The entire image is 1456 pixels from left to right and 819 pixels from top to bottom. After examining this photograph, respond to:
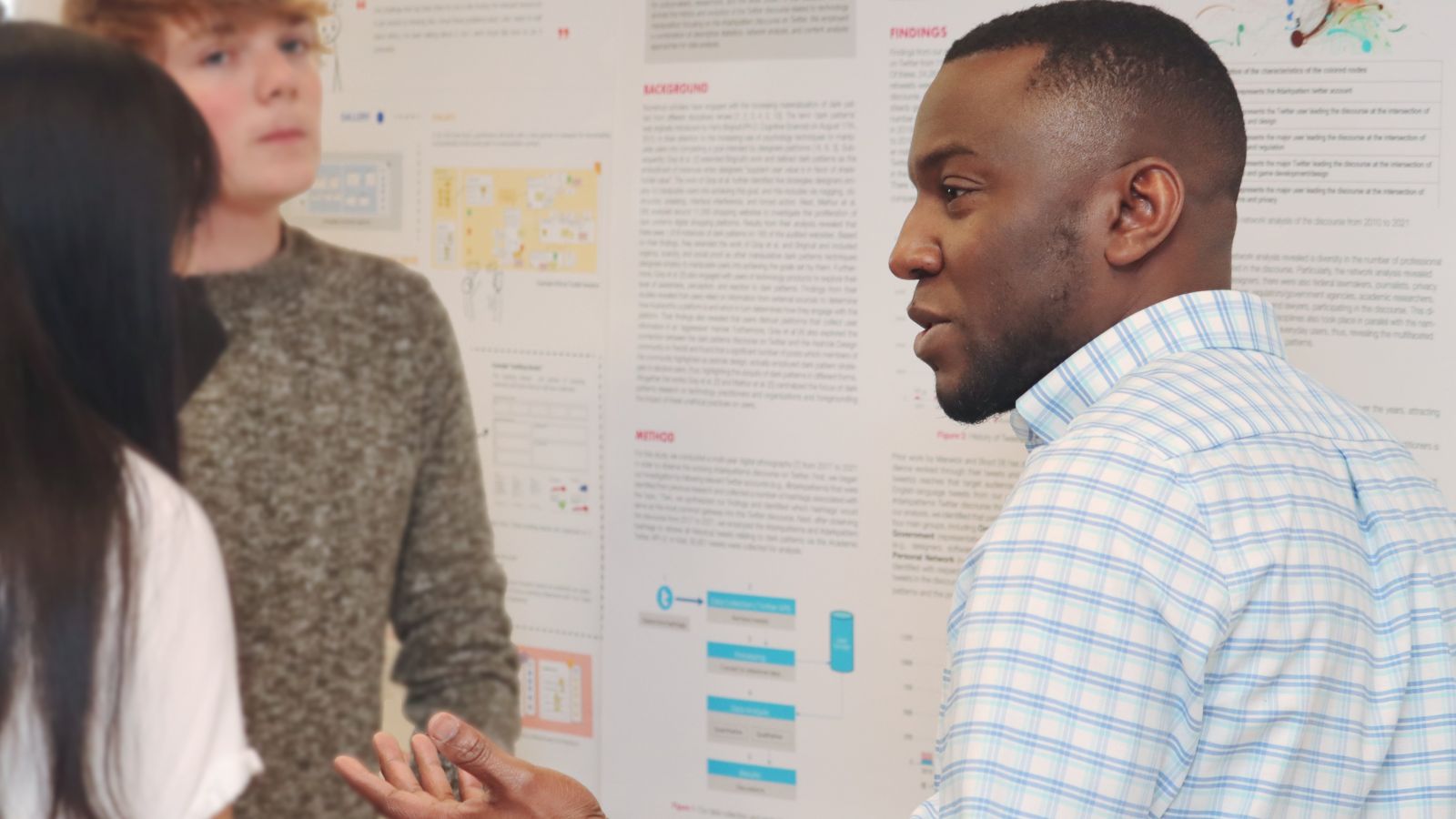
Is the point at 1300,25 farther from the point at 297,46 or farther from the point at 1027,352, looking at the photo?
the point at 297,46

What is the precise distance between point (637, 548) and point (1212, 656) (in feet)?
5.17

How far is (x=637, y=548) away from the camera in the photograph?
238 cm

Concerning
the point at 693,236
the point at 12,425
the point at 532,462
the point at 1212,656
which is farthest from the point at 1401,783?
the point at 532,462

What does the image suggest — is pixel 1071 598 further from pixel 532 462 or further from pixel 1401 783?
pixel 532 462

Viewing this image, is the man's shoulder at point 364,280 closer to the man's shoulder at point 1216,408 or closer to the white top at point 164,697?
the white top at point 164,697

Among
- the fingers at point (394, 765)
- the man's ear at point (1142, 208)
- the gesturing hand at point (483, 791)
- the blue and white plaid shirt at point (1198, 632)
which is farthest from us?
the fingers at point (394, 765)

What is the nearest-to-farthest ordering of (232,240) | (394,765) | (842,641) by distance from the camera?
1. (394,765)
2. (232,240)
3. (842,641)

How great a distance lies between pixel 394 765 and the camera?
4.42 feet

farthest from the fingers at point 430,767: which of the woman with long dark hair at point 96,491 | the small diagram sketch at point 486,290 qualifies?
the small diagram sketch at point 486,290

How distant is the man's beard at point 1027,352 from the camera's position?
1.14m

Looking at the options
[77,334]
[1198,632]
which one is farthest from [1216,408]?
[77,334]

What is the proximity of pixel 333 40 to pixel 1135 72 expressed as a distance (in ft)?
5.77

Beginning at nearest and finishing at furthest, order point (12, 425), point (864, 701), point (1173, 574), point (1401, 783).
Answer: point (1173, 574), point (1401, 783), point (12, 425), point (864, 701)

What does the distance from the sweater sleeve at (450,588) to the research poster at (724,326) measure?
0.16 metres
